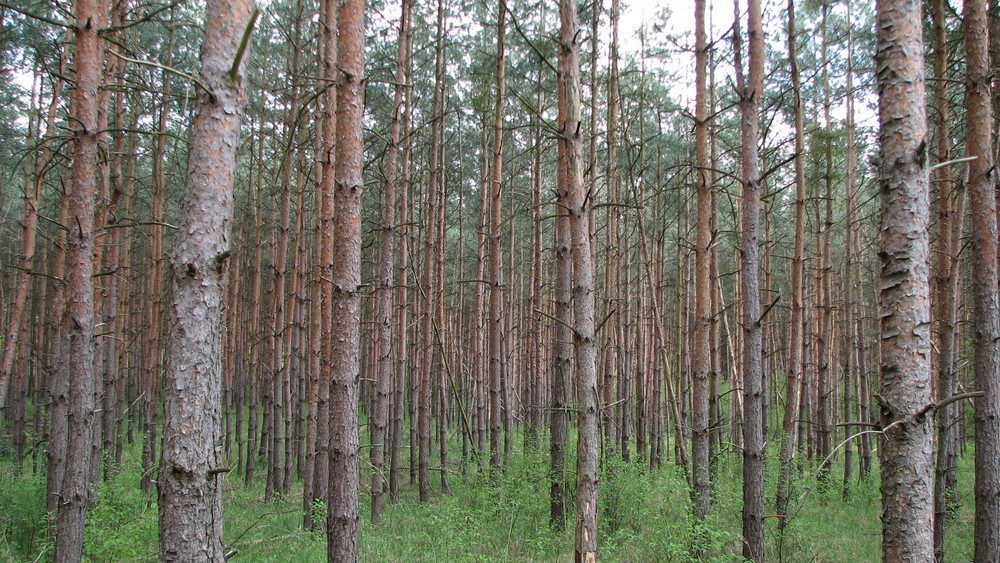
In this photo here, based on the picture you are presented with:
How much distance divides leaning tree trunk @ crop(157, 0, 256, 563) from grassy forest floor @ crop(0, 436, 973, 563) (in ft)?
A: 11.0

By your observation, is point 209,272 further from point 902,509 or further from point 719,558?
point 719,558

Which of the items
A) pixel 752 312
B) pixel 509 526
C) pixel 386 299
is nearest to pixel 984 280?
pixel 752 312

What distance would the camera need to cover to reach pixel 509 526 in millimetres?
8477

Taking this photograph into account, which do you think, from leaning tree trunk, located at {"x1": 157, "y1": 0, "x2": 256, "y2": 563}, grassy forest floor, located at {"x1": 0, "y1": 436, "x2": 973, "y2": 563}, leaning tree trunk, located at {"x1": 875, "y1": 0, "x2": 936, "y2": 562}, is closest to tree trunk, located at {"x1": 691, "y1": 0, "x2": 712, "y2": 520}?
grassy forest floor, located at {"x1": 0, "y1": 436, "x2": 973, "y2": 563}

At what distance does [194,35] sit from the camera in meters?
13.9

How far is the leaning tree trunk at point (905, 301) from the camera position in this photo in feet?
10.1

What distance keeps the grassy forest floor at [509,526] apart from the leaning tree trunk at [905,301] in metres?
3.42

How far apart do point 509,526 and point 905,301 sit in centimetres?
672

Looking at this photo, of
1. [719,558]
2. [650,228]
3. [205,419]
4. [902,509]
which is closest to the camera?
[902,509]

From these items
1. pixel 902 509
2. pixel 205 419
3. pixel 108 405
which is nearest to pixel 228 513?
pixel 108 405

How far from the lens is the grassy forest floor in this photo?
7324 mm

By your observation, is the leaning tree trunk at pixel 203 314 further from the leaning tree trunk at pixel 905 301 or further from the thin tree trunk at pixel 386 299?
the thin tree trunk at pixel 386 299

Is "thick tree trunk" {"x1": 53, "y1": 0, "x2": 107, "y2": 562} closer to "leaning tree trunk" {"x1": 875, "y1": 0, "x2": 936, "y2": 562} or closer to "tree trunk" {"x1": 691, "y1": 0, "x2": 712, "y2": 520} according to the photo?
"leaning tree trunk" {"x1": 875, "y1": 0, "x2": 936, "y2": 562}

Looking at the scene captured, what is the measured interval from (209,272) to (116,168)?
8122 mm
